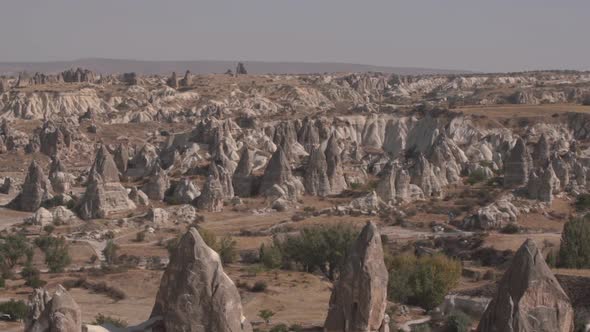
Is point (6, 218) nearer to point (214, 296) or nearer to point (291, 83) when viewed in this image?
point (214, 296)

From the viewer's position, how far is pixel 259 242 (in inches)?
1503

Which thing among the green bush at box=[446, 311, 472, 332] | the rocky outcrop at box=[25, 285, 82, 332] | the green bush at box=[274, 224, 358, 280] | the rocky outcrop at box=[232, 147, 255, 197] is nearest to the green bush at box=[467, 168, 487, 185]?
the rocky outcrop at box=[232, 147, 255, 197]

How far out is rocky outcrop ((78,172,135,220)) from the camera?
41.9 metres

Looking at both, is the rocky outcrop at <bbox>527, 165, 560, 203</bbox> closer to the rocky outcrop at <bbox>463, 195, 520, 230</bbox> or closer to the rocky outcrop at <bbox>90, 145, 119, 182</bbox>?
the rocky outcrop at <bbox>463, 195, 520, 230</bbox>

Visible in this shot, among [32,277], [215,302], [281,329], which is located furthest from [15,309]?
[215,302]

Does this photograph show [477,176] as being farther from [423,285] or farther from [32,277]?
[32,277]

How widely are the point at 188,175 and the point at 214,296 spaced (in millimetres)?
41530

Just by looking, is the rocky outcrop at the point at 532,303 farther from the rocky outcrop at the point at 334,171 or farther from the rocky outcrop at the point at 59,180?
the rocky outcrop at the point at 59,180

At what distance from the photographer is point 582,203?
4494cm

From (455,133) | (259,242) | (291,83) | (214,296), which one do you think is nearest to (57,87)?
(291,83)

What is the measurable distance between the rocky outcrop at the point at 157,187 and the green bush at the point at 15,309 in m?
26.1

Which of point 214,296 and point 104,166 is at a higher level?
point 214,296

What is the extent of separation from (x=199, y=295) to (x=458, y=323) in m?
8.10

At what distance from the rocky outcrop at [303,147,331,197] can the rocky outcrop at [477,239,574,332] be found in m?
38.3
